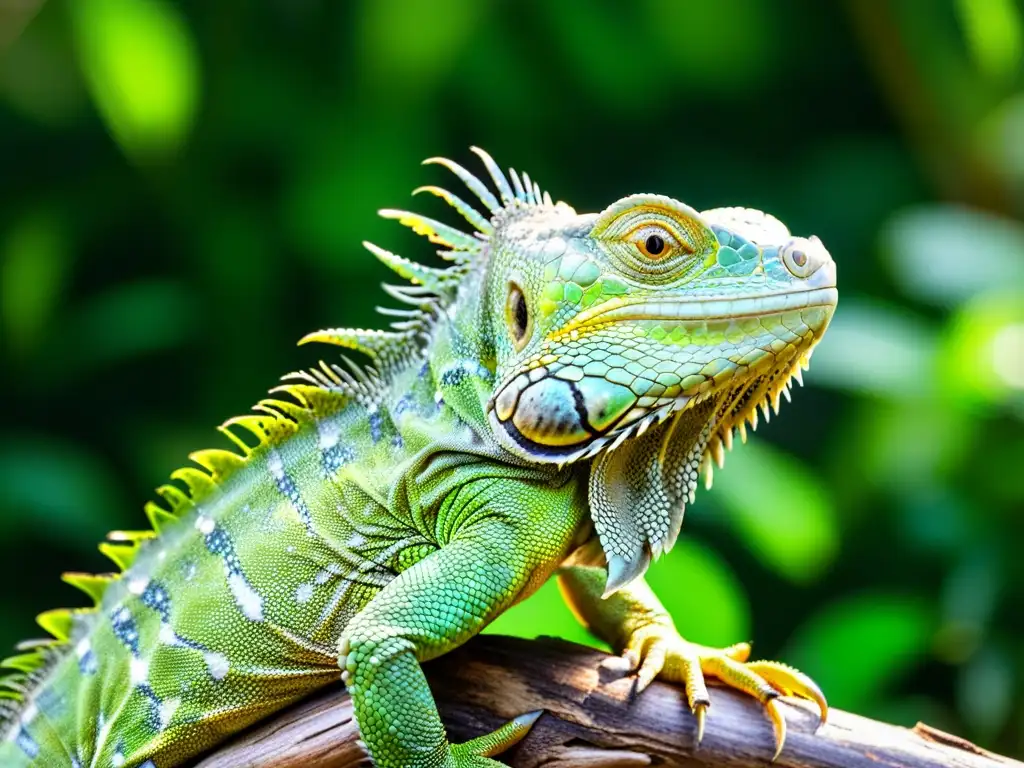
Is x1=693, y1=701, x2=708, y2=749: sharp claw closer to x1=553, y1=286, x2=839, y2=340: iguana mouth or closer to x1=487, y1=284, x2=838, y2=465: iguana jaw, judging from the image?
x1=487, y1=284, x2=838, y2=465: iguana jaw

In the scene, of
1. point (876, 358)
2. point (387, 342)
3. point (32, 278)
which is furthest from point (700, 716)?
point (32, 278)

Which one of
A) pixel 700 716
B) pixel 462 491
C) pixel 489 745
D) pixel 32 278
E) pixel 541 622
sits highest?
pixel 32 278

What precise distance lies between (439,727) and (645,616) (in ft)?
2.76

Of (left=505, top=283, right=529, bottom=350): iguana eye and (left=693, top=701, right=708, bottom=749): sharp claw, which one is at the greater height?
(left=505, top=283, right=529, bottom=350): iguana eye

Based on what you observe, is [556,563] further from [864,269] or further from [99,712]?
[864,269]

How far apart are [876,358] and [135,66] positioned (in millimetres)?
4280

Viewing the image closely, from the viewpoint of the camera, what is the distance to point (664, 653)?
274 cm

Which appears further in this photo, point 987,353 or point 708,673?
point 987,353

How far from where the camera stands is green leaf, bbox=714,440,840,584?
4.66m

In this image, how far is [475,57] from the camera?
265 inches

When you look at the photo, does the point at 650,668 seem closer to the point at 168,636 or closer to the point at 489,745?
the point at 489,745

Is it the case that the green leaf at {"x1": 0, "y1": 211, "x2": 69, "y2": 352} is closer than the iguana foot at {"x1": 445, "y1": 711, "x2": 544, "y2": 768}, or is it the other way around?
the iguana foot at {"x1": 445, "y1": 711, "x2": 544, "y2": 768}

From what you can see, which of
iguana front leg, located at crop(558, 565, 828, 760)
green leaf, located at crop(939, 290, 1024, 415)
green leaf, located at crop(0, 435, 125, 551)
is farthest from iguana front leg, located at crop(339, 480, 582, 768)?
green leaf, located at crop(0, 435, 125, 551)

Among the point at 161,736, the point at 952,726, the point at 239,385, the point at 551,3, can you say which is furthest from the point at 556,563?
the point at 551,3
